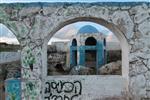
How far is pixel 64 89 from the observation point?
304 inches

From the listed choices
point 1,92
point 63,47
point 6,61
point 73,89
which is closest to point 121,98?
point 73,89

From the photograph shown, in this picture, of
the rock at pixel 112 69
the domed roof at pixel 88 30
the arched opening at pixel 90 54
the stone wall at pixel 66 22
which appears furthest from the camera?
the arched opening at pixel 90 54

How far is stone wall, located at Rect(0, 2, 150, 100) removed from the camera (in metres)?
7.42

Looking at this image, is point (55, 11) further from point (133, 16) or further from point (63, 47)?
point (63, 47)

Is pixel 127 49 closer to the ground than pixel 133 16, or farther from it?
closer to the ground

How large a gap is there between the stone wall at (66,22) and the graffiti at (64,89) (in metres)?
0.33

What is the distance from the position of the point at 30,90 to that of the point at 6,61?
1017 centimetres

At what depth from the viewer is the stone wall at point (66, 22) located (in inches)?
292

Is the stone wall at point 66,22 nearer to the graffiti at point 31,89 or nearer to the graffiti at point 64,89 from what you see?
the graffiti at point 31,89

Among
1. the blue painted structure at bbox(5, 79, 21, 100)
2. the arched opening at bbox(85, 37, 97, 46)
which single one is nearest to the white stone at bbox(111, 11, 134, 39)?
the blue painted structure at bbox(5, 79, 21, 100)

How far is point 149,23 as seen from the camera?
7.50m

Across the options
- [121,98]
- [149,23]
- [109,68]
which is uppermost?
[149,23]

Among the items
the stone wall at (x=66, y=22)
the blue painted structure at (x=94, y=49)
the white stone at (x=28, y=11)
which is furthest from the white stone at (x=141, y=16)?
the blue painted structure at (x=94, y=49)

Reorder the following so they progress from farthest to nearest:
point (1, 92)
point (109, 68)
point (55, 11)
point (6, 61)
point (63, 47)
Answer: point (63, 47)
point (6, 61)
point (109, 68)
point (1, 92)
point (55, 11)
